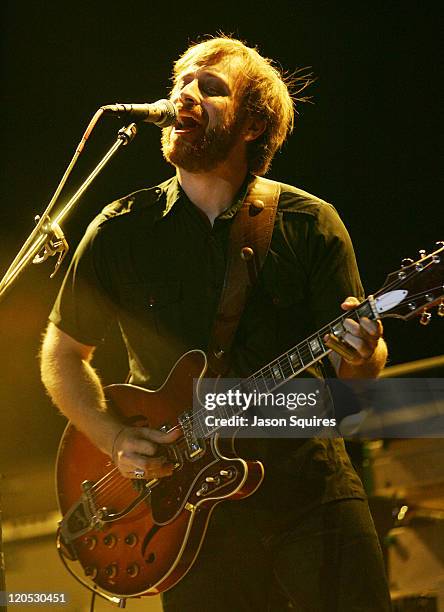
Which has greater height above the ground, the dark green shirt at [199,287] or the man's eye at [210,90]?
the man's eye at [210,90]

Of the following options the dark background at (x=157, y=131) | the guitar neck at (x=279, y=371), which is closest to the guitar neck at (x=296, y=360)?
the guitar neck at (x=279, y=371)

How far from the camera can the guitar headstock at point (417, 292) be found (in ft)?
5.59

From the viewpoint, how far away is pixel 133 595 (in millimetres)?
2102

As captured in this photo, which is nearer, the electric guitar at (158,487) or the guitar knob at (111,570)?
the electric guitar at (158,487)

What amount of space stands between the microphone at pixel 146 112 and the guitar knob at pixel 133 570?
3.57ft

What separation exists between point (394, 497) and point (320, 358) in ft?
1.81

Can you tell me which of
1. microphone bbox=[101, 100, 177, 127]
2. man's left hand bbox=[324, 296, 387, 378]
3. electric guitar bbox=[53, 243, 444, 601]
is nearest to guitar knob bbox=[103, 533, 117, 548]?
electric guitar bbox=[53, 243, 444, 601]

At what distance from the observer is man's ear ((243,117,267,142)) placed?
2.21 metres

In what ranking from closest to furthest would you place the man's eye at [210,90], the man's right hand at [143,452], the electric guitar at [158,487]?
the electric guitar at [158,487] < the man's right hand at [143,452] < the man's eye at [210,90]

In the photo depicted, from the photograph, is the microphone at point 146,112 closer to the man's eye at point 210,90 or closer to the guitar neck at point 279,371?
the man's eye at point 210,90

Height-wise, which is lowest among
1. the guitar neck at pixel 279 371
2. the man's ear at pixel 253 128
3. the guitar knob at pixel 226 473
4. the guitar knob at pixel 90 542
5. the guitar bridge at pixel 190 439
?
the guitar knob at pixel 90 542

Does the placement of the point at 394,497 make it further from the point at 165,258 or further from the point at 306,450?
the point at 165,258

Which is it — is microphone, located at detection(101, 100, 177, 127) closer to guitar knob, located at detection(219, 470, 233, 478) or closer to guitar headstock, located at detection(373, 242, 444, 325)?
guitar headstock, located at detection(373, 242, 444, 325)

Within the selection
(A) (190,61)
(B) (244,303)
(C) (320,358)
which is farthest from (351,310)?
(A) (190,61)
